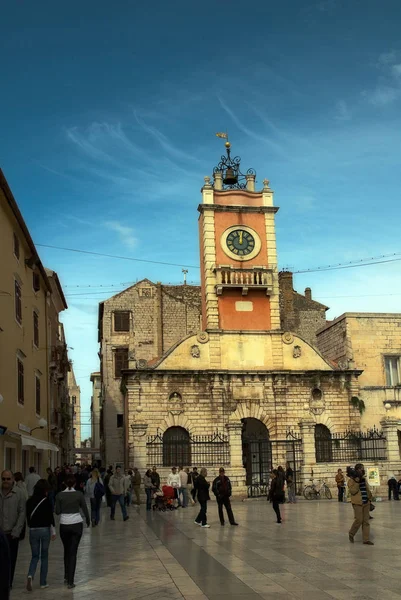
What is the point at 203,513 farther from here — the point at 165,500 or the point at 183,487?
the point at 183,487

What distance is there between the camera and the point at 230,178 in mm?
37719

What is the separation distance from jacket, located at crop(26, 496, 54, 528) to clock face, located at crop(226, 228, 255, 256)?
26.5 meters

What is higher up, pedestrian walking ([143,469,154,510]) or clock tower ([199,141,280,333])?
clock tower ([199,141,280,333])

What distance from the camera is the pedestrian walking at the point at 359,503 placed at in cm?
1377

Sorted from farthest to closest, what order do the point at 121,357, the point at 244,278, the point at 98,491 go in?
1. the point at 121,357
2. the point at 244,278
3. the point at 98,491

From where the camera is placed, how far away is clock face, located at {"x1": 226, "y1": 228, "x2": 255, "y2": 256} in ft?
118

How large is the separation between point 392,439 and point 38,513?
23.1 metres

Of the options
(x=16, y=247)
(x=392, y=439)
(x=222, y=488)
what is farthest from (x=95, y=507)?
(x=392, y=439)

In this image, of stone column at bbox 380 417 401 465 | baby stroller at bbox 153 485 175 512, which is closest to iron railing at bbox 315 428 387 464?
stone column at bbox 380 417 401 465

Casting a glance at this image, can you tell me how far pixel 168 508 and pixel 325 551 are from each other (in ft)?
42.6

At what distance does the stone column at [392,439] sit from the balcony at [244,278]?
341 inches

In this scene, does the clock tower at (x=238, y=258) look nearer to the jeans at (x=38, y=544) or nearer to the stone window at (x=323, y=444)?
the stone window at (x=323, y=444)

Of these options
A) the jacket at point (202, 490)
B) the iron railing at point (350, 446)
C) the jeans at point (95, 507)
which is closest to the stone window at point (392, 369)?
the iron railing at point (350, 446)

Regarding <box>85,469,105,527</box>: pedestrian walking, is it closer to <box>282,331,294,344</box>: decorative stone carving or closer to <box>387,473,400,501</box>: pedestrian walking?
<box>387,473,400,501</box>: pedestrian walking
